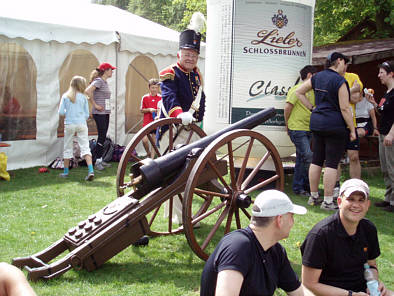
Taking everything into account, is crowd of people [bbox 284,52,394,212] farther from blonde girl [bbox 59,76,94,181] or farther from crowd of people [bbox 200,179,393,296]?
blonde girl [bbox 59,76,94,181]

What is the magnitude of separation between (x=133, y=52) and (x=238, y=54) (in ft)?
14.1

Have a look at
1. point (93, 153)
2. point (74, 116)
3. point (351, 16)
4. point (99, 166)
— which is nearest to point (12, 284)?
point (74, 116)

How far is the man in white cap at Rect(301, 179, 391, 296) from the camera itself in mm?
3035

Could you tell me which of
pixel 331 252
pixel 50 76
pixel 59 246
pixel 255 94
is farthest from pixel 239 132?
pixel 50 76

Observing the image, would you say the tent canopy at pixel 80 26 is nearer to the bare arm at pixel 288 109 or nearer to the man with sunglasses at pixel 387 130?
the bare arm at pixel 288 109

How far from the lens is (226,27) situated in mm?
6969

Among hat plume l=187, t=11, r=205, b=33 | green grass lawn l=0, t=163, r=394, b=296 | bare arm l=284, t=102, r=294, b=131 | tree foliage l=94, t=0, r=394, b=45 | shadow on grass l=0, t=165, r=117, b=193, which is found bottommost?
green grass lawn l=0, t=163, r=394, b=296

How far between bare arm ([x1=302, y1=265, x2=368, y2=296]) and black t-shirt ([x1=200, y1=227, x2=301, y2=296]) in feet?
1.55

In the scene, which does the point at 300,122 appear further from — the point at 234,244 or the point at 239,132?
the point at 234,244

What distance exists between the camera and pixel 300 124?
695 cm

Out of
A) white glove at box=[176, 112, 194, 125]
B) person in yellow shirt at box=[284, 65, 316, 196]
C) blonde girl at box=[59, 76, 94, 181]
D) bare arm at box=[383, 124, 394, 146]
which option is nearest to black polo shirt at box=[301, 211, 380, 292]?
white glove at box=[176, 112, 194, 125]

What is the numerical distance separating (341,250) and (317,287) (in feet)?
0.92

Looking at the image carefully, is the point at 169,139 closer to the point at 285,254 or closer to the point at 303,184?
the point at 285,254

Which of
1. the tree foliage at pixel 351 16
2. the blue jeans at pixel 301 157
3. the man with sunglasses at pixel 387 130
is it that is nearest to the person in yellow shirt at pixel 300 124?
the blue jeans at pixel 301 157
